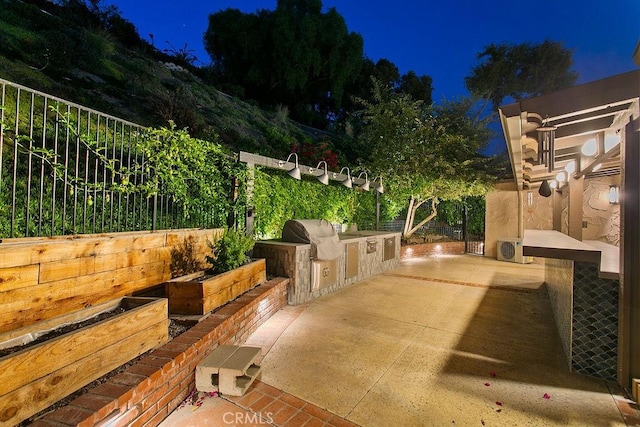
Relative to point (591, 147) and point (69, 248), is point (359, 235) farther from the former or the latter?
point (69, 248)

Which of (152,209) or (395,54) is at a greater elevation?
(395,54)

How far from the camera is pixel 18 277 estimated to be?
216 cm

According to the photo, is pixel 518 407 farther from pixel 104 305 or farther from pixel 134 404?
pixel 104 305

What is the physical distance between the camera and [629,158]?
2699mm

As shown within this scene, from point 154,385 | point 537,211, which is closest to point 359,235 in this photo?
point 154,385

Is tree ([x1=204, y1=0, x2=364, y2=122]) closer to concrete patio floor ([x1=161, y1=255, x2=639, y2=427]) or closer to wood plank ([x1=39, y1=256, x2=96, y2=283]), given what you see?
concrete patio floor ([x1=161, y1=255, x2=639, y2=427])

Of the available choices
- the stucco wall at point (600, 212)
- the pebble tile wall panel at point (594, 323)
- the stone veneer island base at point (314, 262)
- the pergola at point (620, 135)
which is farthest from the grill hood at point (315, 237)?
the stucco wall at point (600, 212)

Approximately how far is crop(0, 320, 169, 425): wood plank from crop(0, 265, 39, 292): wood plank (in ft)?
2.81

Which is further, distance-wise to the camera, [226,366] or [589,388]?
[589,388]

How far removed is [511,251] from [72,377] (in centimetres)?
1074

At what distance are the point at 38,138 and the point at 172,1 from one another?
56.5m

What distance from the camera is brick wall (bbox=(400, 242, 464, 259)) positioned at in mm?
9430

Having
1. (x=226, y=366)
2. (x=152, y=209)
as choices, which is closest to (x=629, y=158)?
(x=226, y=366)

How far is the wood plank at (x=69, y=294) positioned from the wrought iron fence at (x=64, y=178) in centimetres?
59
